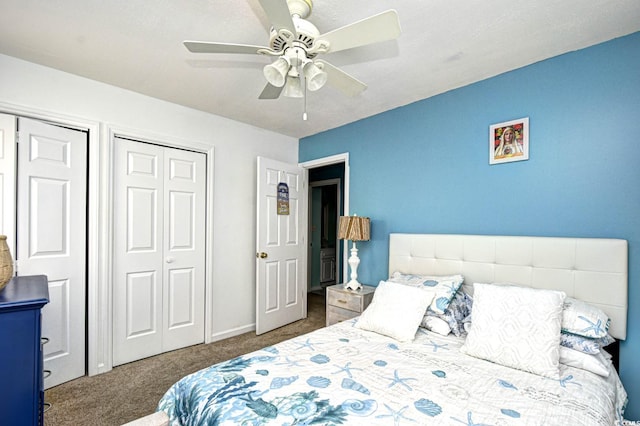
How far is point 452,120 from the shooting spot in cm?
264

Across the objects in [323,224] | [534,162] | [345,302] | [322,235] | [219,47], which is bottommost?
[345,302]

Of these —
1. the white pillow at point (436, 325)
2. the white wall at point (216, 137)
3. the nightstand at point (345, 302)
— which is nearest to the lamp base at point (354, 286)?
the nightstand at point (345, 302)

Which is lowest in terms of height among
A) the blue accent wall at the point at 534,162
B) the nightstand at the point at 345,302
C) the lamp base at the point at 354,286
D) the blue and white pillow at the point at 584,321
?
the nightstand at the point at 345,302

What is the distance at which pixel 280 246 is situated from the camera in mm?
3721

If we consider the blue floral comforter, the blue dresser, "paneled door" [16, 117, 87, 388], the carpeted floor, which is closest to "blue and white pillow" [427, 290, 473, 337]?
the blue floral comforter

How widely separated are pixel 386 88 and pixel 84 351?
337 centimetres

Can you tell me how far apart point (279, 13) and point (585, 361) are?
2262 millimetres

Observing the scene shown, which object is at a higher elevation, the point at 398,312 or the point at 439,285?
the point at 439,285

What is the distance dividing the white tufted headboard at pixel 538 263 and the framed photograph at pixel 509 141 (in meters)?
0.62

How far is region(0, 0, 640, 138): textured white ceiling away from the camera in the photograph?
5.35 feet

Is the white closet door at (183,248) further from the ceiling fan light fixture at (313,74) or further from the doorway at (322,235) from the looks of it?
the doorway at (322,235)

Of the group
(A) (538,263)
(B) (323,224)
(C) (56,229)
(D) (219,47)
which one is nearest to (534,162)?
(A) (538,263)

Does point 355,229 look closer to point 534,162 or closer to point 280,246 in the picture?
point 280,246

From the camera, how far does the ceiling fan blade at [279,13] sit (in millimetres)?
1189
